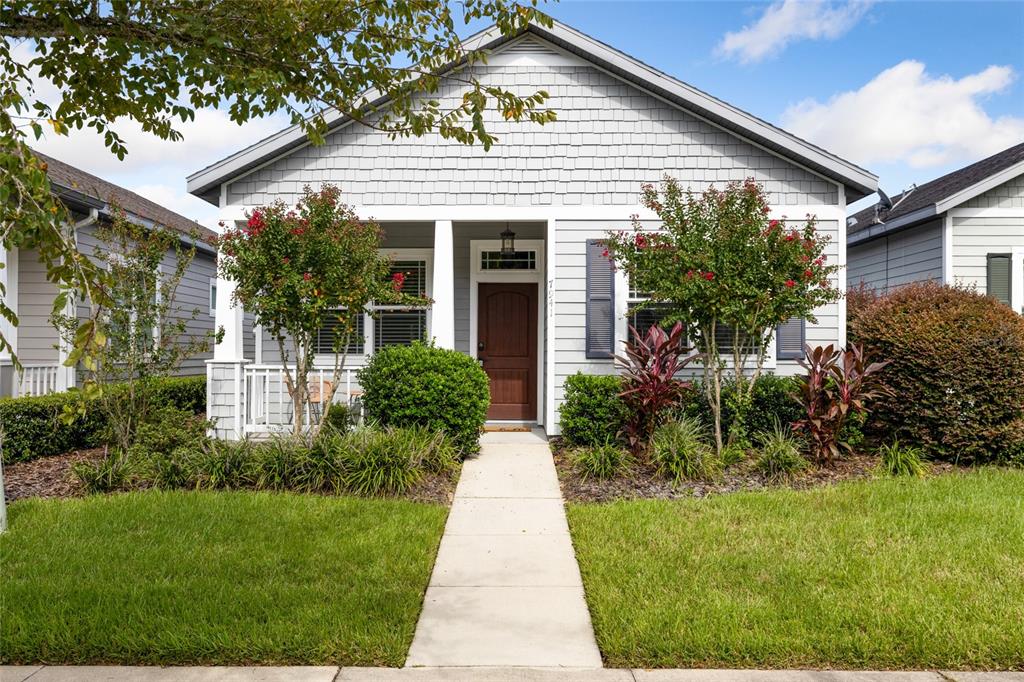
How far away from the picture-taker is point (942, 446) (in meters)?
7.61

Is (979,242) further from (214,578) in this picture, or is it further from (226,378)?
(214,578)

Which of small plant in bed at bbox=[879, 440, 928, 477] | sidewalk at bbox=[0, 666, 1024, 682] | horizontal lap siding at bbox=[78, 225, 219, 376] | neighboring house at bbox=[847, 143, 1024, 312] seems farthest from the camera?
horizontal lap siding at bbox=[78, 225, 219, 376]

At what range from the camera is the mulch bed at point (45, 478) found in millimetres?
6809

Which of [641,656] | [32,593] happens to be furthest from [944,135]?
[32,593]

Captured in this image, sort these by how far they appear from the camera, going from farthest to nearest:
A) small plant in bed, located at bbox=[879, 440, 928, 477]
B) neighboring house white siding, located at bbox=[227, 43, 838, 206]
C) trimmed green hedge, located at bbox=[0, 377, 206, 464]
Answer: neighboring house white siding, located at bbox=[227, 43, 838, 206] < trimmed green hedge, located at bbox=[0, 377, 206, 464] < small plant in bed, located at bbox=[879, 440, 928, 477]

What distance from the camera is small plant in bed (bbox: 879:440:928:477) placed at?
7.27m

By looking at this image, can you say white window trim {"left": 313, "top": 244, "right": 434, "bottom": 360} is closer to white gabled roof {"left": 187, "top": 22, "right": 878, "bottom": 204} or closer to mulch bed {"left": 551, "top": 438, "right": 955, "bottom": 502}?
white gabled roof {"left": 187, "top": 22, "right": 878, "bottom": 204}

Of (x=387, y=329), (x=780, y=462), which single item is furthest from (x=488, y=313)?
(x=780, y=462)

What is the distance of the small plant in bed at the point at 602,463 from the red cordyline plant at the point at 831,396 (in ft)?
6.70

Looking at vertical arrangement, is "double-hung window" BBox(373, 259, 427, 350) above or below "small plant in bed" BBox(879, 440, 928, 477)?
above

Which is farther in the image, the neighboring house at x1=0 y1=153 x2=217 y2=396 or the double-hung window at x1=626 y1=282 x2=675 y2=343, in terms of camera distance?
the neighboring house at x1=0 y1=153 x2=217 y2=396

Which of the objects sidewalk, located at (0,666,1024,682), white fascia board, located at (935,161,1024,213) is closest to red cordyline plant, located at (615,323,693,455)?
sidewalk, located at (0,666,1024,682)

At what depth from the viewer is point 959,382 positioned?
24.6ft

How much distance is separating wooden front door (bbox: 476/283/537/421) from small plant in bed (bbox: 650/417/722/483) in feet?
10.6
